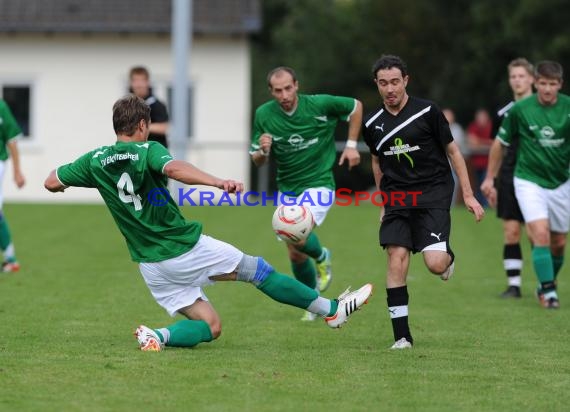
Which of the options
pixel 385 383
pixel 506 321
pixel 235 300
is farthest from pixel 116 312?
pixel 385 383

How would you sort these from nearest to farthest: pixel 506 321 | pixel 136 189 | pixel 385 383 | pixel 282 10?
pixel 385 383 → pixel 136 189 → pixel 506 321 → pixel 282 10

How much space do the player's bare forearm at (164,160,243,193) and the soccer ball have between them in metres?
1.60

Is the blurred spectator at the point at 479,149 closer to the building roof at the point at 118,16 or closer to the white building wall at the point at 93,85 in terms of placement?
the building roof at the point at 118,16

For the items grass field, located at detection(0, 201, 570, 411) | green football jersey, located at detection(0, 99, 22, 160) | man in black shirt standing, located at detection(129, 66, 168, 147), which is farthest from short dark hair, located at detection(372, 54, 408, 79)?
green football jersey, located at detection(0, 99, 22, 160)

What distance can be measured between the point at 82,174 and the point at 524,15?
26.3 m

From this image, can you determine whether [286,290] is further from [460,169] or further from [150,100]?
[150,100]

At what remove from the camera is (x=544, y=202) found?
36.1 ft

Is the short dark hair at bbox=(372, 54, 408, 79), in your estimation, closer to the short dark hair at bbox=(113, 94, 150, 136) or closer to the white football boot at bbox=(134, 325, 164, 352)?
the short dark hair at bbox=(113, 94, 150, 136)

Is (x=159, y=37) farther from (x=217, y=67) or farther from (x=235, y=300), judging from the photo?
(x=235, y=300)

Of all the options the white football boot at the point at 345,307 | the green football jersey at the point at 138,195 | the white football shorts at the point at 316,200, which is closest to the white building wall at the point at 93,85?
the white football shorts at the point at 316,200

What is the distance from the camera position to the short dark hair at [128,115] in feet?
25.6

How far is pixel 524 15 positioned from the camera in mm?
32594

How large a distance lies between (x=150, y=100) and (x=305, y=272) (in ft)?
13.0

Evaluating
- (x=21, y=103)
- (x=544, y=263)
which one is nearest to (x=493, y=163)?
(x=544, y=263)
